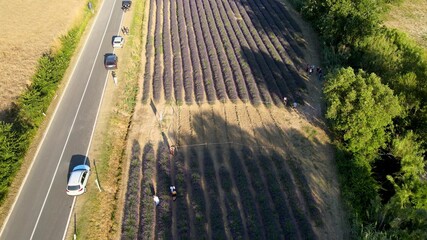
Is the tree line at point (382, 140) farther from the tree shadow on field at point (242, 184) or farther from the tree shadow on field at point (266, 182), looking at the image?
the tree shadow on field at point (266, 182)

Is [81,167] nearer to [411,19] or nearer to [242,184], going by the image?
[242,184]

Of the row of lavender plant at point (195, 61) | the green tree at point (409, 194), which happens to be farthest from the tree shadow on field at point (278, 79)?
the green tree at point (409, 194)

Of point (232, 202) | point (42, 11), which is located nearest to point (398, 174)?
point (232, 202)

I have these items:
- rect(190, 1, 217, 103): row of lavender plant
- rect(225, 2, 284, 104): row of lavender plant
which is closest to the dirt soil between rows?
rect(190, 1, 217, 103): row of lavender plant

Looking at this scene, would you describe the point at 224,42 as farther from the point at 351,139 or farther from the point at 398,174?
the point at 398,174

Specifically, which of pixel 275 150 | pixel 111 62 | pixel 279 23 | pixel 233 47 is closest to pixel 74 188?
pixel 275 150

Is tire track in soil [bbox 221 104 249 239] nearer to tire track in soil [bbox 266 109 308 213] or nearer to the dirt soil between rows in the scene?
the dirt soil between rows

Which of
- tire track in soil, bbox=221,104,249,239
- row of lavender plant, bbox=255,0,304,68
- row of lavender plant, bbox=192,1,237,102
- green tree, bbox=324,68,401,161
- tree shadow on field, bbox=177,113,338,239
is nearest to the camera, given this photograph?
tree shadow on field, bbox=177,113,338,239
